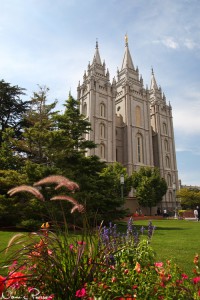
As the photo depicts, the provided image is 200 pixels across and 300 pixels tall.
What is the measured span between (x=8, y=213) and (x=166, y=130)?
5480 cm

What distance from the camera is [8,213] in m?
12.5

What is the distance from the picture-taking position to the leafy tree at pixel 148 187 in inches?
1455

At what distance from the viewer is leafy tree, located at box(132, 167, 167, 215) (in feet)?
121

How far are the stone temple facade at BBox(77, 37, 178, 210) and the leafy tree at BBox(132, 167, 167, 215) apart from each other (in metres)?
9.04

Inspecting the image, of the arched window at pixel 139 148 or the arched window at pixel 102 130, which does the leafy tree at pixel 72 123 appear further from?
the arched window at pixel 139 148

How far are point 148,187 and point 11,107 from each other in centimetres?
2342

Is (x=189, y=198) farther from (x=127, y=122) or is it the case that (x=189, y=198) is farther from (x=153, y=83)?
(x=153, y=83)

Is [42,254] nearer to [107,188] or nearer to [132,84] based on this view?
[107,188]

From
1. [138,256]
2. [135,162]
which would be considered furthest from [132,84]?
[138,256]

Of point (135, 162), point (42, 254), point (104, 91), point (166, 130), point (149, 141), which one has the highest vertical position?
point (104, 91)

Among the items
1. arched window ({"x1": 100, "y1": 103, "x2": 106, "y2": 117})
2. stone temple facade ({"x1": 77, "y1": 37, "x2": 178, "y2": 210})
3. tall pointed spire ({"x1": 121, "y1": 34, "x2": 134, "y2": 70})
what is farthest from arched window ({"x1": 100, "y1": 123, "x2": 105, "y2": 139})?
tall pointed spire ({"x1": 121, "y1": 34, "x2": 134, "y2": 70})

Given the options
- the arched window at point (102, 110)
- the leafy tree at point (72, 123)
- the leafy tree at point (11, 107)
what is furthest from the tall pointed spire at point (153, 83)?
the leafy tree at point (72, 123)

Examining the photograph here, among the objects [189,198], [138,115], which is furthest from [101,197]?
[138,115]

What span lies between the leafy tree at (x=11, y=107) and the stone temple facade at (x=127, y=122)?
21.7m
